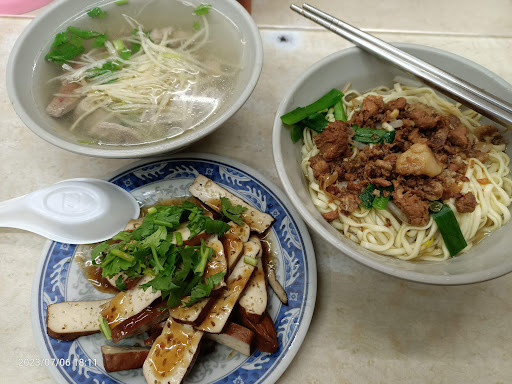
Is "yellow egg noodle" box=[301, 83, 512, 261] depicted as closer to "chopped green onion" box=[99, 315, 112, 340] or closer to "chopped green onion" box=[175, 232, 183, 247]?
"chopped green onion" box=[175, 232, 183, 247]

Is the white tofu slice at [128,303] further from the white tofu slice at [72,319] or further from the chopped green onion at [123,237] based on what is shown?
the chopped green onion at [123,237]

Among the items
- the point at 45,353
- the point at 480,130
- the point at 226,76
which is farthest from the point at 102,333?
the point at 480,130

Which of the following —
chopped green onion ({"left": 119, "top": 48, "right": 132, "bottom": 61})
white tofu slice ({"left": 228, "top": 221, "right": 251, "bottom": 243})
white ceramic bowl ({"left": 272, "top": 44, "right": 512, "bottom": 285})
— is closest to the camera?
white ceramic bowl ({"left": 272, "top": 44, "right": 512, "bottom": 285})

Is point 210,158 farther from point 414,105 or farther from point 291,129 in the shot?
point 414,105

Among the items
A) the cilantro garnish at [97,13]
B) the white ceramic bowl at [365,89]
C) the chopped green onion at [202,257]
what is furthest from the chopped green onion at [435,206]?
the cilantro garnish at [97,13]

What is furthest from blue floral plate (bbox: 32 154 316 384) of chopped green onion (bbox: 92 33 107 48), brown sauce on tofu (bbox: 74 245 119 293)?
chopped green onion (bbox: 92 33 107 48)

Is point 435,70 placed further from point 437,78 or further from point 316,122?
point 316,122

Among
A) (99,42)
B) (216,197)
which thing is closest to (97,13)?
(99,42)
